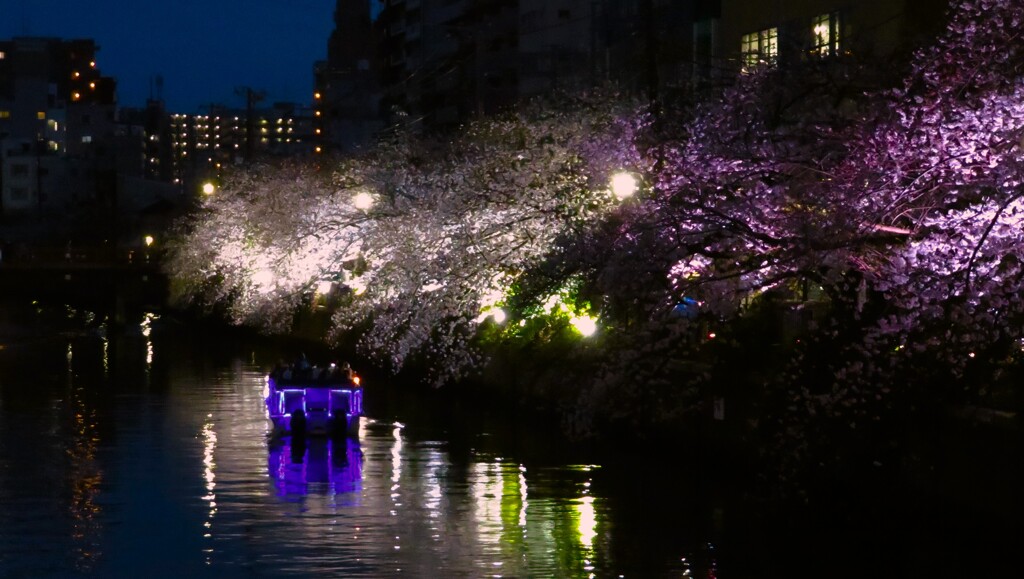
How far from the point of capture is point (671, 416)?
24.3 m

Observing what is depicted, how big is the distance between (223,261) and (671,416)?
36.7 m

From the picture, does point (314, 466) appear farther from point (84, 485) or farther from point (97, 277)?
point (97, 277)

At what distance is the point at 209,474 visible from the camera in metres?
24.2

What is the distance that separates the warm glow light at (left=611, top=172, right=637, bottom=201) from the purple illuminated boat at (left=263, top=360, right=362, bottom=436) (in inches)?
238

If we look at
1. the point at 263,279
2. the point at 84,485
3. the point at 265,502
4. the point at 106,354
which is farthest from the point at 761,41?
the point at 106,354

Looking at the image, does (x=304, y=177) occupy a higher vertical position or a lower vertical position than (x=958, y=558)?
higher

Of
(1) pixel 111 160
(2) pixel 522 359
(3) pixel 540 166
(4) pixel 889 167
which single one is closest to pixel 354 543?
(4) pixel 889 167

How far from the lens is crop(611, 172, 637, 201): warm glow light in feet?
82.8

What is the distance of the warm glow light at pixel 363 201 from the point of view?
139ft

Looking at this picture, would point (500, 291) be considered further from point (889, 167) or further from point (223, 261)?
point (223, 261)

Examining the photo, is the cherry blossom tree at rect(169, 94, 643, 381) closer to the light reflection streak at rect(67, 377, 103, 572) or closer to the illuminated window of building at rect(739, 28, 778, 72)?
the illuminated window of building at rect(739, 28, 778, 72)

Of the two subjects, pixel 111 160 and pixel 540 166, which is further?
pixel 111 160

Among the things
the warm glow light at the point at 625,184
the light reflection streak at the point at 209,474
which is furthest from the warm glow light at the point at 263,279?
the warm glow light at the point at 625,184

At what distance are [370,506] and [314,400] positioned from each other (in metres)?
7.71
